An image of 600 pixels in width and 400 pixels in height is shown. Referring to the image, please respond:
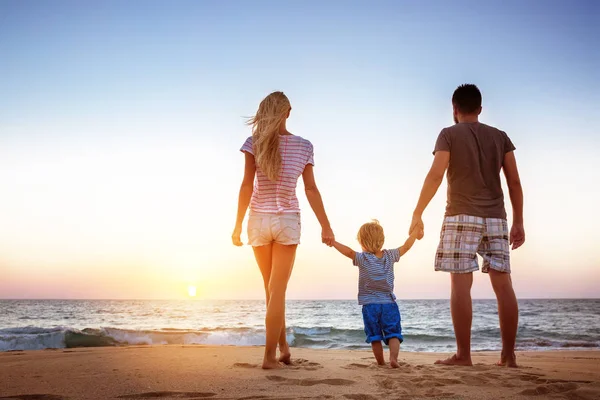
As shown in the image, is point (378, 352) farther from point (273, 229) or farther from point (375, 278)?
point (273, 229)

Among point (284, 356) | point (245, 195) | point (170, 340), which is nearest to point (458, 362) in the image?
point (284, 356)

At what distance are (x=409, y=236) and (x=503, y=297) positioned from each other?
1.01 metres

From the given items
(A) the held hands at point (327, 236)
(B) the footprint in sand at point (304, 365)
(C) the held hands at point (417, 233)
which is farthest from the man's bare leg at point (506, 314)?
(B) the footprint in sand at point (304, 365)

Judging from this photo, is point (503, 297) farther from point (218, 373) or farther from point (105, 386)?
point (105, 386)

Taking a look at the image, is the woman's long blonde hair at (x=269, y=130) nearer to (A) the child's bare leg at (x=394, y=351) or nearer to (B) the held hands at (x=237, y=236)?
(B) the held hands at (x=237, y=236)

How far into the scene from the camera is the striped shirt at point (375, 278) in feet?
15.6

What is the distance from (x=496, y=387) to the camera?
3.21 m

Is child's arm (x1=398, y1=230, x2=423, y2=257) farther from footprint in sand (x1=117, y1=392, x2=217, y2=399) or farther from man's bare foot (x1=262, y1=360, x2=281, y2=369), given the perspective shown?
footprint in sand (x1=117, y1=392, x2=217, y2=399)

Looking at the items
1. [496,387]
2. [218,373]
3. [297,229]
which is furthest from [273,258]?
[496,387]

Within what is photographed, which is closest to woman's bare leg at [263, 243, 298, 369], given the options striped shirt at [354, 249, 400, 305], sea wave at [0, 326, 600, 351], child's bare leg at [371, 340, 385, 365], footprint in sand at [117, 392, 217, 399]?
striped shirt at [354, 249, 400, 305]

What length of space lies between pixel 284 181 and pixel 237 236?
25.9 inches

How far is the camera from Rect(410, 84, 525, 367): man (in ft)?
14.4

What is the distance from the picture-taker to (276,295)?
13.5 feet

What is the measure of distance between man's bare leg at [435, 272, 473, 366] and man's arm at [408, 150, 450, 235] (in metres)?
0.65
